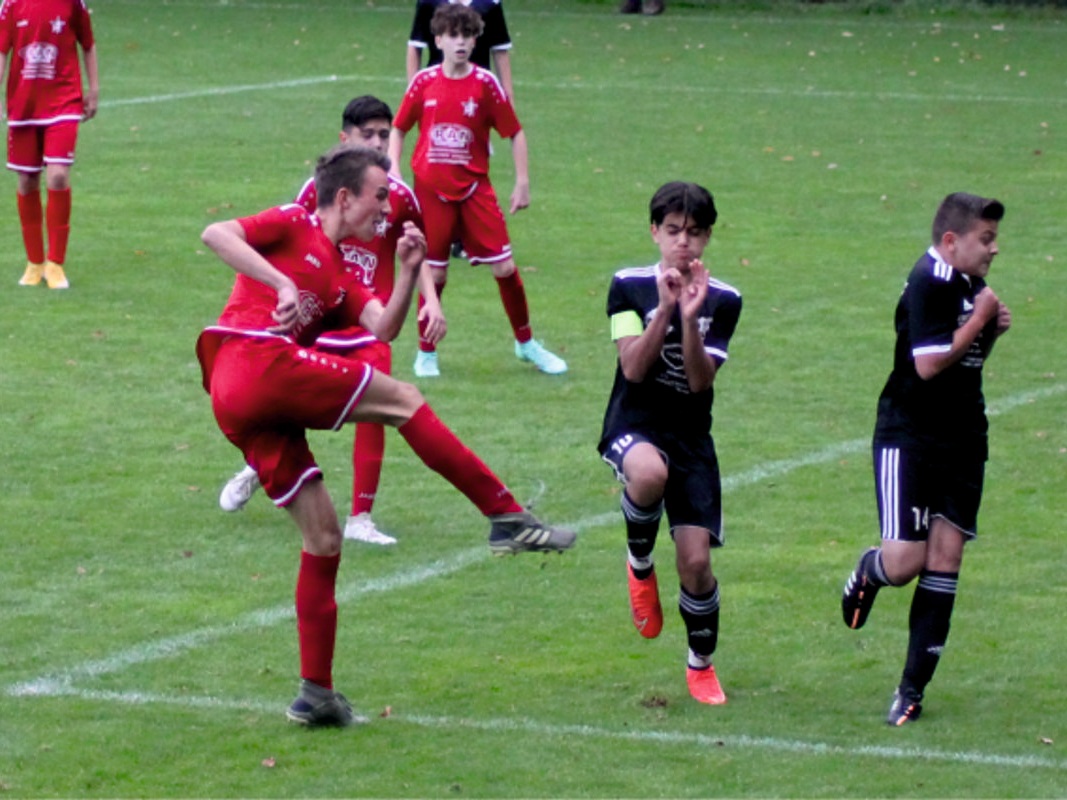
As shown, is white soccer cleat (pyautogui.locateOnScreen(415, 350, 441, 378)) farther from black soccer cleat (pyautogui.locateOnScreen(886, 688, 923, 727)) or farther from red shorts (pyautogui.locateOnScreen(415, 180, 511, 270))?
black soccer cleat (pyautogui.locateOnScreen(886, 688, 923, 727))

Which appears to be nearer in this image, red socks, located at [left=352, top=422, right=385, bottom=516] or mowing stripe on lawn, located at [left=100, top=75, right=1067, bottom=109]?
red socks, located at [left=352, top=422, right=385, bottom=516]

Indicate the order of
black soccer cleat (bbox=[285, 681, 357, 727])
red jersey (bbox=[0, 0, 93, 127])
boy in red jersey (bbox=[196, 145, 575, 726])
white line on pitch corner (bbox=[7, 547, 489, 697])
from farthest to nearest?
1. red jersey (bbox=[0, 0, 93, 127])
2. white line on pitch corner (bbox=[7, 547, 489, 697])
3. black soccer cleat (bbox=[285, 681, 357, 727])
4. boy in red jersey (bbox=[196, 145, 575, 726])

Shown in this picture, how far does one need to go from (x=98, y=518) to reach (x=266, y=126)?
12.9 meters

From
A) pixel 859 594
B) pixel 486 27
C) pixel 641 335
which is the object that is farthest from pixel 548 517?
pixel 486 27

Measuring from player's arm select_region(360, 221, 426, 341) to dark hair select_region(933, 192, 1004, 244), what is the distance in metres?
1.72

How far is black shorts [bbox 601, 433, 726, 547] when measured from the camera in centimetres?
681

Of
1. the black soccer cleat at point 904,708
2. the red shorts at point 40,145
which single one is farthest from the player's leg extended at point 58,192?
the black soccer cleat at point 904,708

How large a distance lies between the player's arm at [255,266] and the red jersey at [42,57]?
767 cm

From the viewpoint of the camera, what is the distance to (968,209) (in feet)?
21.7

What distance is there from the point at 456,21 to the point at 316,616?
559cm

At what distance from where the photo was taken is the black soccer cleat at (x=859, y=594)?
281 inches

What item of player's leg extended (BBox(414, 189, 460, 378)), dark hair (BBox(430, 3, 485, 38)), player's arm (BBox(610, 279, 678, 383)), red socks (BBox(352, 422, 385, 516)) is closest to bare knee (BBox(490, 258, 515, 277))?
player's leg extended (BBox(414, 189, 460, 378))

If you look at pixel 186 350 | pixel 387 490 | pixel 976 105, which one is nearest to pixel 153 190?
pixel 186 350

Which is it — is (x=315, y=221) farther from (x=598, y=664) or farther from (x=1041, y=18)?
(x=1041, y=18)
